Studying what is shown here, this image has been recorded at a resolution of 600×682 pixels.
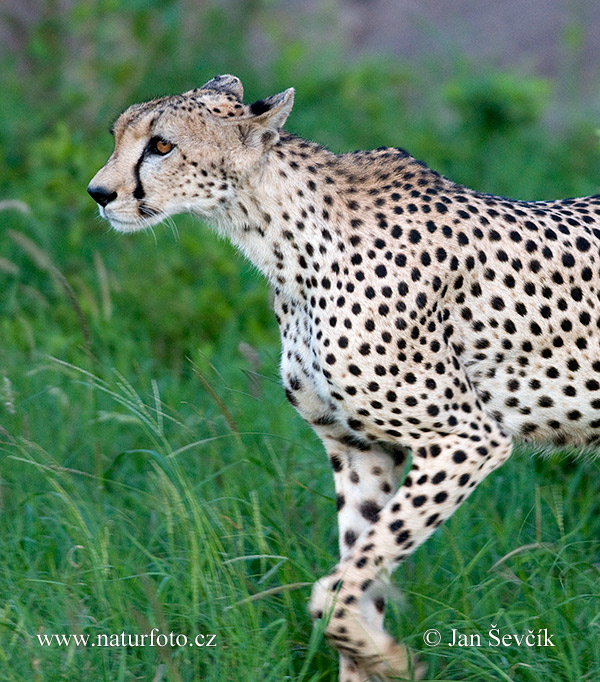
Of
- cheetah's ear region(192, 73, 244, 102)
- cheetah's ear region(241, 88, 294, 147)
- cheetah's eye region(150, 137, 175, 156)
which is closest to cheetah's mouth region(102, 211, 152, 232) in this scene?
cheetah's eye region(150, 137, 175, 156)

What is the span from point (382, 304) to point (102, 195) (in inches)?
35.3

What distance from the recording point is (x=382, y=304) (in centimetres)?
302

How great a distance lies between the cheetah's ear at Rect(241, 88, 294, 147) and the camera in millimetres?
3043

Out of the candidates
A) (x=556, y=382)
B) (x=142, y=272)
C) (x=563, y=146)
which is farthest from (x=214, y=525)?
(x=563, y=146)

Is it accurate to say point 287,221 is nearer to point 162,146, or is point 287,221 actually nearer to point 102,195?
point 162,146

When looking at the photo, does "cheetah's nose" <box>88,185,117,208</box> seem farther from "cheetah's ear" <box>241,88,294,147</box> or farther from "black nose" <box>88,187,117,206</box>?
"cheetah's ear" <box>241,88,294,147</box>

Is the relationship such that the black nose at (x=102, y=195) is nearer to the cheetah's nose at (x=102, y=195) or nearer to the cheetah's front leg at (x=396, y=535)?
the cheetah's nose at (x=102, y=195)

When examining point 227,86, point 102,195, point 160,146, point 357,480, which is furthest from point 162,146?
point 357,480

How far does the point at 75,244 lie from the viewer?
229 inches

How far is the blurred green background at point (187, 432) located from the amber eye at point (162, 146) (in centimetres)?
55

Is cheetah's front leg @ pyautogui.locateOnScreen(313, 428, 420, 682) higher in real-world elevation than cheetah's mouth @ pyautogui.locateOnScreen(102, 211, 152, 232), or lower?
lower

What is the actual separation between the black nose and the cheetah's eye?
18 cm

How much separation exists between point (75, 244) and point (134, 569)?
301cm

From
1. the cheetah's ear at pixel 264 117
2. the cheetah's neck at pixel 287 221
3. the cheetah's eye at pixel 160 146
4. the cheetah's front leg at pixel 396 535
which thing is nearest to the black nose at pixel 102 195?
the cheetah's eye at pixel 160 146
